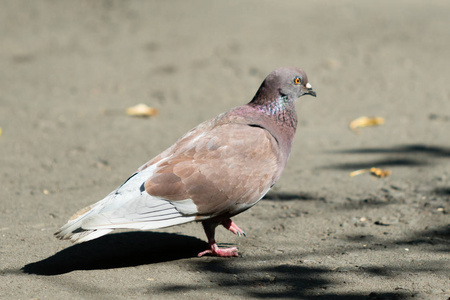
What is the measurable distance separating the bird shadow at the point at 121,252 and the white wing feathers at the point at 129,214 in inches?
14.9

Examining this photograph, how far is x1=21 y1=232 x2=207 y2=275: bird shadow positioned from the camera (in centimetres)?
373

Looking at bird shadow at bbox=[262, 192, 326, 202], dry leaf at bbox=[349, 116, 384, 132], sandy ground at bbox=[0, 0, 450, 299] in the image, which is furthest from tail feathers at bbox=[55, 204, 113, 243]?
dry leaf at bbox=[349, 116, 384, 132]

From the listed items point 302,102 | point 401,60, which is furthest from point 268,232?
point 401,60

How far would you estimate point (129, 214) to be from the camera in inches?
137

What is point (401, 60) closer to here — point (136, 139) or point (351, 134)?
point (351, 134)

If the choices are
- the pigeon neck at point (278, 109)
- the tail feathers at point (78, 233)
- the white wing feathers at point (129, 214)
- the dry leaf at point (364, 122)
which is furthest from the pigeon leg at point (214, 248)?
the dry leaf at point (364, 122)

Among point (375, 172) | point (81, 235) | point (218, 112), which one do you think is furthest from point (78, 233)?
point (218, 112)

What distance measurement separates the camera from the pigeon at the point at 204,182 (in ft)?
11.4

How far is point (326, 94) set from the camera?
27.3 ft

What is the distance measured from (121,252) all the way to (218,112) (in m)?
4.02

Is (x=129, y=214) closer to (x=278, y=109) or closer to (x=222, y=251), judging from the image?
(x=222, y=251)

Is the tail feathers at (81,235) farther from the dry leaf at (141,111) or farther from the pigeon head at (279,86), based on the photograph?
the dry leaf at (141,111)

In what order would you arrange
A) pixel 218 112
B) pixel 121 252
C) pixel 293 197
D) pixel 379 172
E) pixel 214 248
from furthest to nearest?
pixel 218 112
pixel 379 172
pixel 293 197
pixel 121 252
pixel 214 248

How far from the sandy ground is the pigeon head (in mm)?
957
